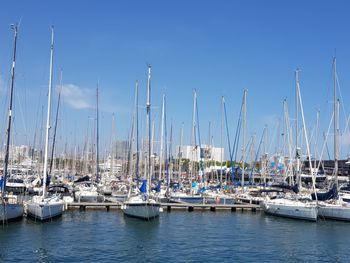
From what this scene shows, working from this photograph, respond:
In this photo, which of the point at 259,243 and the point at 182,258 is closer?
the point at 182,258

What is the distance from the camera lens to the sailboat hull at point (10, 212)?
3488 centimetres

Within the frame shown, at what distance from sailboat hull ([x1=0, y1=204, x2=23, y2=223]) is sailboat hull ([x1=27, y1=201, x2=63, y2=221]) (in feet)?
3.02

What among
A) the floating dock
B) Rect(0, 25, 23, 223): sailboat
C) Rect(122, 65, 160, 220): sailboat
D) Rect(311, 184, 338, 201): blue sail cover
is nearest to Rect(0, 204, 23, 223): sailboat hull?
Rect(0, 25, 23, 223): sailboat

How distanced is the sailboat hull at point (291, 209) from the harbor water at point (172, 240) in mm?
1038

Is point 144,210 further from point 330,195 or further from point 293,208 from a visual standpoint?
point 330,195

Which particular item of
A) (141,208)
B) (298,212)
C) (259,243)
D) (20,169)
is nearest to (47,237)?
(141,208)

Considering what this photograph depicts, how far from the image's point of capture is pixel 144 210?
40.4 meters

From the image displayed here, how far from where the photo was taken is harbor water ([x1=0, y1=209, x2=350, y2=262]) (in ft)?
88.5

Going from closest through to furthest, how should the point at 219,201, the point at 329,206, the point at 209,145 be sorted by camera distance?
the point at 329,206 < the point at 219,201 < the point at 209,145

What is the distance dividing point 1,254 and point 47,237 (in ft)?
19.8

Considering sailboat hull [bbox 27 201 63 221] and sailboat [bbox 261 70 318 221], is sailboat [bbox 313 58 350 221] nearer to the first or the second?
sailboat [bbox 261 70 318 221]

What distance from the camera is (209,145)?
273 ft

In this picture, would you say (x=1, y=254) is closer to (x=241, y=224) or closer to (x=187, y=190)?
(x=241, y=224)

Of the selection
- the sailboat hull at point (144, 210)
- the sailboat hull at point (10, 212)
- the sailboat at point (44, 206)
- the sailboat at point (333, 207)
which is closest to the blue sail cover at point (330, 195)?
the sailboat at point (333, 207)
